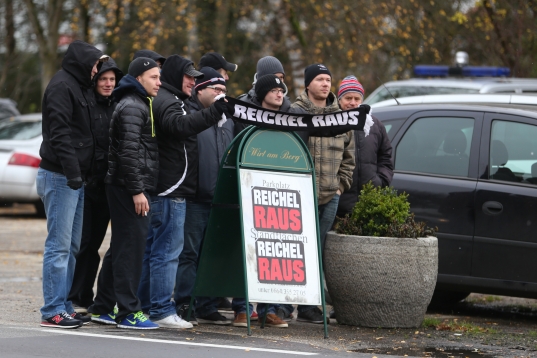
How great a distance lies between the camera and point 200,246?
7.68m

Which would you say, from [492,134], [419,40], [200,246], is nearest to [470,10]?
[419,40]

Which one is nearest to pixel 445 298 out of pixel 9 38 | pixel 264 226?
pixel 264 226

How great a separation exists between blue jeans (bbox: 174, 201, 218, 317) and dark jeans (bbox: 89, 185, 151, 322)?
550 mm

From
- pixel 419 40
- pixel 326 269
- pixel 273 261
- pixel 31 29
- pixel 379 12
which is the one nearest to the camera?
pixel 273 261

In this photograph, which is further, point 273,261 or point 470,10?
point 470,10

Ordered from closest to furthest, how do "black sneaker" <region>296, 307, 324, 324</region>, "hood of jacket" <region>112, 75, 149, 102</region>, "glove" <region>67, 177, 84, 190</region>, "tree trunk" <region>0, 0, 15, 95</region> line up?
"glove" <region>67, 177, 84, 190</region>, "hood of jacket" <region>112, 75, 149, 102</region>, "black sneaker" <region>296, 307, 324, 324</region>, "tree trunk" <region>0, 0, 15, 95</region>

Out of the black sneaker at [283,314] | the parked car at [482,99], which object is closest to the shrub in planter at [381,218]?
the black sneaker at [283,314]

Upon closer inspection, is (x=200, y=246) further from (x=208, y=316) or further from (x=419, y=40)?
(x=419, y=40)

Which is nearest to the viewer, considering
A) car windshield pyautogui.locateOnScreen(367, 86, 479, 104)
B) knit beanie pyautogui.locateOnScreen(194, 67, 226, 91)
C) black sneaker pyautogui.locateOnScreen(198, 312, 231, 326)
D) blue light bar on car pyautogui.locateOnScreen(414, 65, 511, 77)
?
knit beanie pyautogui.locateOnScreen(194, 67, 226, 91)

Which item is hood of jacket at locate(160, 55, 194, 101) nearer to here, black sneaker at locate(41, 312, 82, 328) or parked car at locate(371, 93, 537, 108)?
black sneaker at locate(41, 312, 82, 328)

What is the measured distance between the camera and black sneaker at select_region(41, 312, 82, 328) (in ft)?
22.2

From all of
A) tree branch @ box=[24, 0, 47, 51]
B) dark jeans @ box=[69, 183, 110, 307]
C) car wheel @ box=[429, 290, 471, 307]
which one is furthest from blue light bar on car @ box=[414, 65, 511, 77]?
tree branch @ box=[24, 0, 47, 51]

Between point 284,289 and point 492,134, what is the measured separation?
2269 millimetres

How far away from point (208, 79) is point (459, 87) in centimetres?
590
